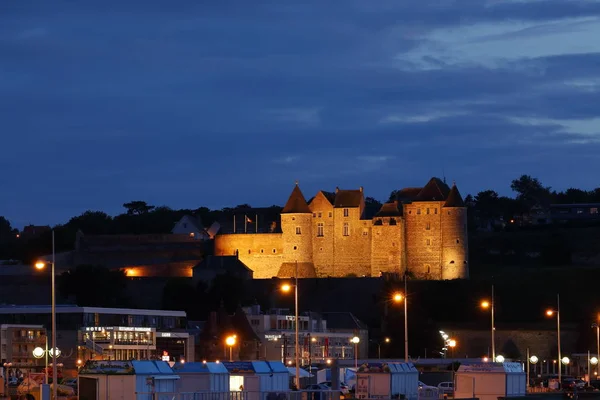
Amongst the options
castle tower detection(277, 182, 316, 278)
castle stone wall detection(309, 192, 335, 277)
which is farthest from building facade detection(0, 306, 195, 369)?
castle stone wall detection(309, 192, 335, 277)

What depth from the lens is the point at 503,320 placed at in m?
108

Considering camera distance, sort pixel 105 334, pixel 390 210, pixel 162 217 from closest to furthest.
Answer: pixel 105 334, pixel 390 210, pixel 162 217

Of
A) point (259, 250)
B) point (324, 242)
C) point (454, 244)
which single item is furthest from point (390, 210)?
point (259, 250)

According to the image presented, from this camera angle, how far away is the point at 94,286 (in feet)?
365

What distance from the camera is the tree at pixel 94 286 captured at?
10994 centimetres

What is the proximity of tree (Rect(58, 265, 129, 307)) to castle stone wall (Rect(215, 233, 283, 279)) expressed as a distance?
9183 millimetres

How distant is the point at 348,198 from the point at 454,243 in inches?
363

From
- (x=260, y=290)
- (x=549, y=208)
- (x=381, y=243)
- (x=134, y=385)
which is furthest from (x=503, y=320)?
(x=134, y=385)

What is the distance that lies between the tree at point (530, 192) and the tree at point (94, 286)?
6905cm

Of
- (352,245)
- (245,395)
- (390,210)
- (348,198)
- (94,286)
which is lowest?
(245,395)

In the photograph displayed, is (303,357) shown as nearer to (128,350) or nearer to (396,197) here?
(128,350)

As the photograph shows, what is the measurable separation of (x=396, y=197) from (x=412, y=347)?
19975mm

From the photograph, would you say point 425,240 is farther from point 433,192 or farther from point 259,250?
point 259,250

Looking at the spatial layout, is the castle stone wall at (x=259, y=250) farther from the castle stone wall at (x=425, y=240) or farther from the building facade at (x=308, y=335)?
the building facade at (x=308, y=335)
